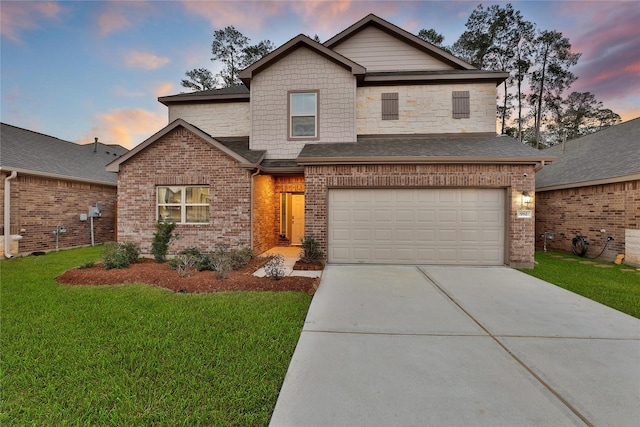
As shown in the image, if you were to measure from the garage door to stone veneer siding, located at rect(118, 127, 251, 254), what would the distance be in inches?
122

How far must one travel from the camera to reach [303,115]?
958 cm

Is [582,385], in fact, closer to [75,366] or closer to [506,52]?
[75,366]

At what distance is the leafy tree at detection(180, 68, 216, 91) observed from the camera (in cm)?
1931

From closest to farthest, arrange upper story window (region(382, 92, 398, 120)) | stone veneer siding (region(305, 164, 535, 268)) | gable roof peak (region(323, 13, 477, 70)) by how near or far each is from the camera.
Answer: stone veneer siding (region(305, 164, 535, 268))
upper story window (region(382, 92, 398, 120))
gable roof peak (region(323, 13, 477, 70))

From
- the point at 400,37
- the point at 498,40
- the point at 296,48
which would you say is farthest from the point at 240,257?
the point at 498,40

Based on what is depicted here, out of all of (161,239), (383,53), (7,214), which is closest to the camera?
(161,239)

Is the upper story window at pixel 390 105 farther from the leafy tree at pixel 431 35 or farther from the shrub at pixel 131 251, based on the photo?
the leafy tree at pixel 431 35

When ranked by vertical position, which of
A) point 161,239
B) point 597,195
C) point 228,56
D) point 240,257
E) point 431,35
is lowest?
point 240,257

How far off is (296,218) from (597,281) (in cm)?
928

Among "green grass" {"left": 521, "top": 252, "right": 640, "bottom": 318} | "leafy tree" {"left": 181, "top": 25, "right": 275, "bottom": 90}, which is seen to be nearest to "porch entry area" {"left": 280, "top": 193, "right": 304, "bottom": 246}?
"green grass" {"left": 521, "top": 252, "right": 640, "bottom": 318}

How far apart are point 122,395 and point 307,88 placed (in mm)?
9490

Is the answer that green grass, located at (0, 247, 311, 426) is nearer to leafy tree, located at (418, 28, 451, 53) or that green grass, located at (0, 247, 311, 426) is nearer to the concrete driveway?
the concrete driveway

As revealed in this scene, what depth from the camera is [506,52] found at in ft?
60.5

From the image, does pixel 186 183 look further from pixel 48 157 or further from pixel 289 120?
pixel 48 157
